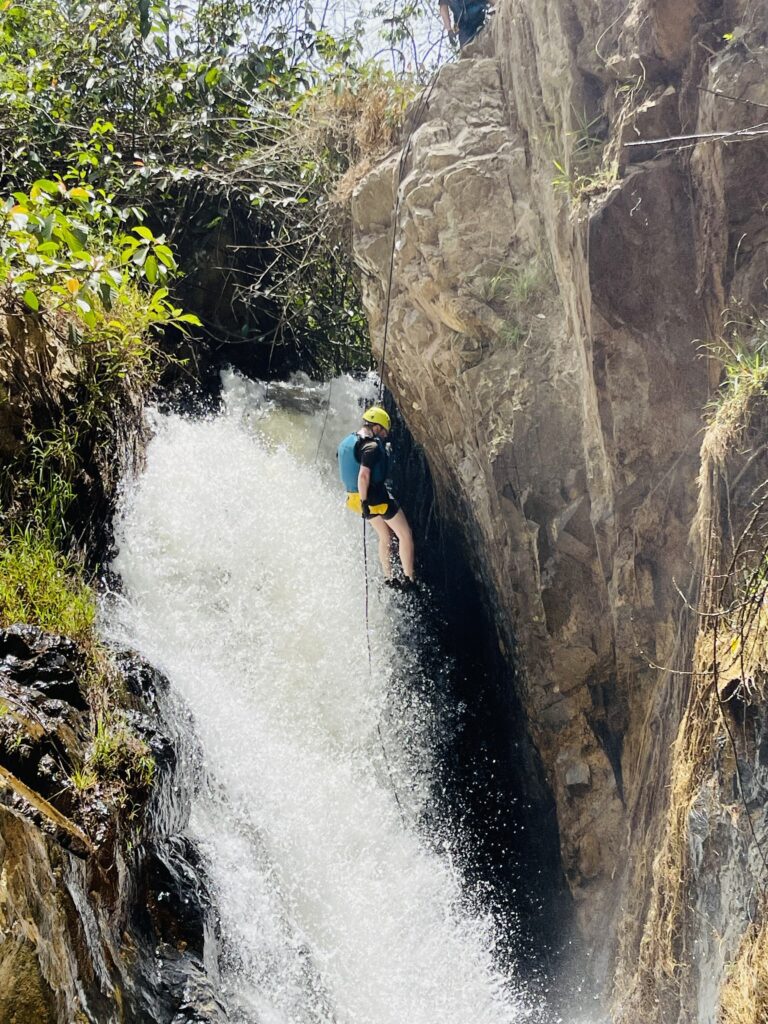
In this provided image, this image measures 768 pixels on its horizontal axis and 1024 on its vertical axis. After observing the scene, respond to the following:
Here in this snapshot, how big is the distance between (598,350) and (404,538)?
2.59 meters

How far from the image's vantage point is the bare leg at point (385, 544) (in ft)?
22.3

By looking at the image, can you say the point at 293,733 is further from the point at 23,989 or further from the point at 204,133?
the point at 204,133

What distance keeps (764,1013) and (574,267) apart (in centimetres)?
371

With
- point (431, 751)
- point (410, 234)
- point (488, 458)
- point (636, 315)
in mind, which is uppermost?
point (410, 234)

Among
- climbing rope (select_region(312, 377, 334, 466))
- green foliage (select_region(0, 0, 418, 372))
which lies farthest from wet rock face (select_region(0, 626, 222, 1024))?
green foliage (select_region(0, 0, 418, 372))

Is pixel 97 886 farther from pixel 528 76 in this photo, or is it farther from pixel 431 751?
pixel 528 76

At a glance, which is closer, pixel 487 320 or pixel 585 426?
pixel 585 426

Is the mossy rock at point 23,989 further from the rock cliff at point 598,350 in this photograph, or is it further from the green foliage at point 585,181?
the green foliage at point 585,181

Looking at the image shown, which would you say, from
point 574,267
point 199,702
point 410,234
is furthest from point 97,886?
point 410,234

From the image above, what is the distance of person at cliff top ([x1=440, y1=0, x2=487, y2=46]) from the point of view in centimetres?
670

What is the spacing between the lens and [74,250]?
4484 millimetres

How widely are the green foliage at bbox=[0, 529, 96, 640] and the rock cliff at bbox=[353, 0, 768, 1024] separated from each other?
2.79 metres

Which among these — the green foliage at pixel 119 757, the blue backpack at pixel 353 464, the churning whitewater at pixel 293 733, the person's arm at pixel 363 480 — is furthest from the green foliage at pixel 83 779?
the blue backpack at pixel 353 464

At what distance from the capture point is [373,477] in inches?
252
